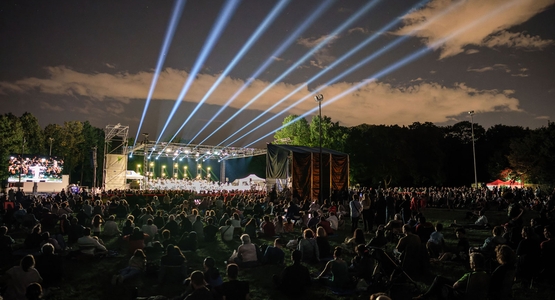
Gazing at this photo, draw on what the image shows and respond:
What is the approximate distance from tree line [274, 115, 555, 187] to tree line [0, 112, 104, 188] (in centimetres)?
3027

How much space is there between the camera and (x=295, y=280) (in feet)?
21.7

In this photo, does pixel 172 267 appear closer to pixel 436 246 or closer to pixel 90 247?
pixel 90 247

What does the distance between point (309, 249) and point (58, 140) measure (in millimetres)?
53661

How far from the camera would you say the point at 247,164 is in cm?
5125

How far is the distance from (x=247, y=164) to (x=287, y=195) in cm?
2742

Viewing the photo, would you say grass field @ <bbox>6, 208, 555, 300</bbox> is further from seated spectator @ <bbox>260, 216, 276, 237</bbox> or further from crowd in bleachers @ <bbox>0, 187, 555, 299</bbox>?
seated spectator @ <bbox>260, 216, 276, 237</bbox>

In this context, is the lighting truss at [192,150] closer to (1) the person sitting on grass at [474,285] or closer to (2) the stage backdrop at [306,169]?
(2) the stage backdrop at [306,169]

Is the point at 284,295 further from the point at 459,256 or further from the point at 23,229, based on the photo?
the point at 23,229

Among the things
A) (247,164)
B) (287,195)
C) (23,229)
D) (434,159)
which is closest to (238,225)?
(23,229)

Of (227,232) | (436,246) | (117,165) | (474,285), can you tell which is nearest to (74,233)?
(227,232)

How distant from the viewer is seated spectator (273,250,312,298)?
6.62m

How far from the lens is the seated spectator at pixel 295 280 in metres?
6.62

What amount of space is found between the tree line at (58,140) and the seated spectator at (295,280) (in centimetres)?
4707

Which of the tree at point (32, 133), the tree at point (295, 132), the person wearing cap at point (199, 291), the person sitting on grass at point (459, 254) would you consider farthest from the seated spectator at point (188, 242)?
the tree at point (32, 133)
